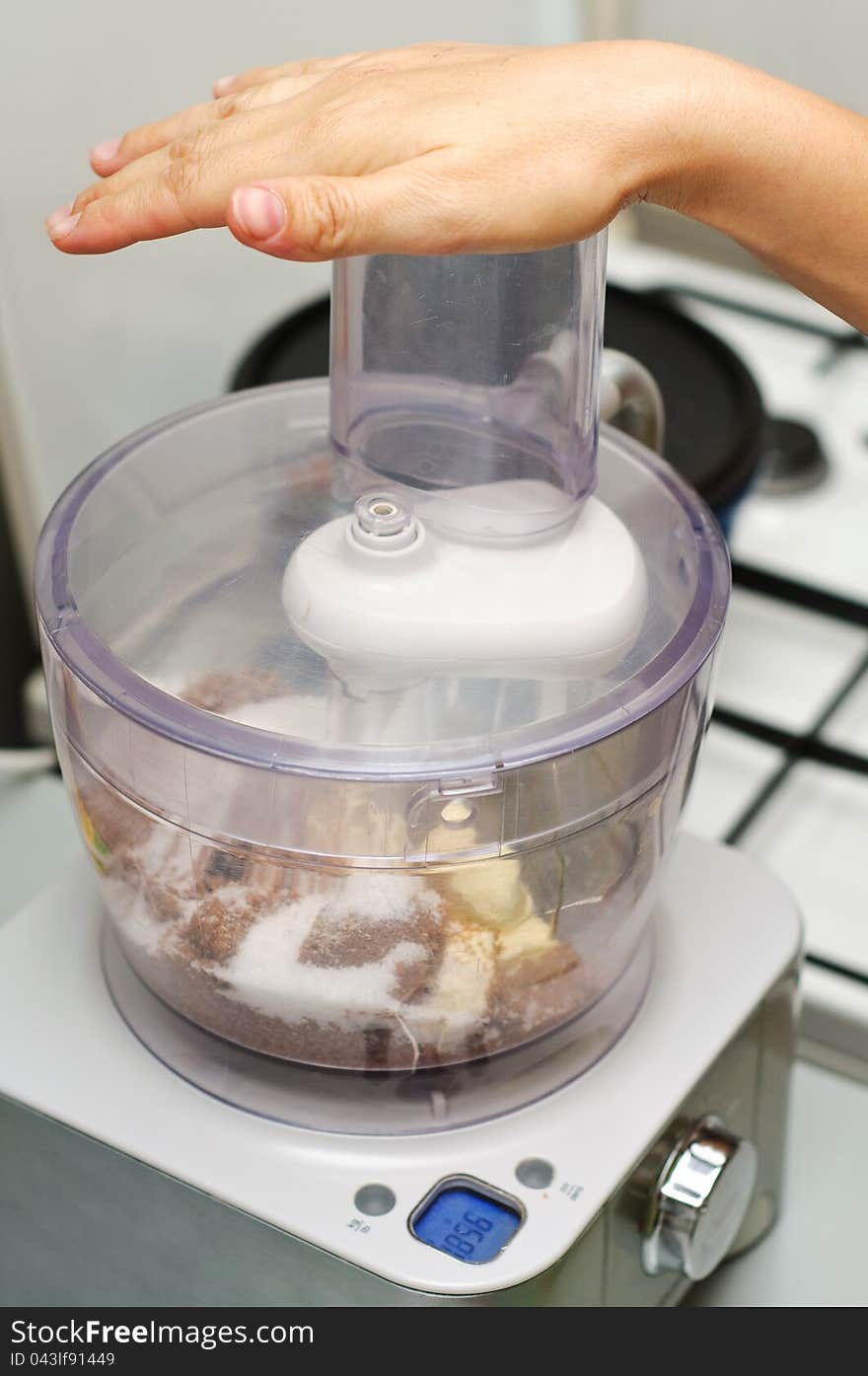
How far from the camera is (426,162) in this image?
0.46 meters

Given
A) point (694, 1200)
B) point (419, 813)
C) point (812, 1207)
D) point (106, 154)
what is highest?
point (106, 154)

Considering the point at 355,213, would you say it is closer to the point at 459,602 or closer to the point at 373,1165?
the point at 459,602

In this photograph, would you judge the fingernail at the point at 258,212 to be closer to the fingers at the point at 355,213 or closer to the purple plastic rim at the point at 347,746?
the fingers at the point at 355,213

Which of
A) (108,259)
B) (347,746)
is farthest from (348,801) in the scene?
(108,259)

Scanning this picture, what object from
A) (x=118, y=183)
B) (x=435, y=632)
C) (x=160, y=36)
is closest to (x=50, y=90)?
(x=160, y=36)

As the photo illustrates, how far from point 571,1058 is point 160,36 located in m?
0.54

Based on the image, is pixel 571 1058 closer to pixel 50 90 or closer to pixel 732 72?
pixel 732 72

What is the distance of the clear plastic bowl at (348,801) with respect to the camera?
1.65 ft

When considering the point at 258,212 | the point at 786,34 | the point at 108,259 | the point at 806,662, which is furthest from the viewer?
the point at 786,34

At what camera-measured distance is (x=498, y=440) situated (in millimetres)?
570

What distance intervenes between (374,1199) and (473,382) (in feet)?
0.94

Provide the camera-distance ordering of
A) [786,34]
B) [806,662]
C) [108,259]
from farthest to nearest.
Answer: [786,34]
[806,662]
[108,259]

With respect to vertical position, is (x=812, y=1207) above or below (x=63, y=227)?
below

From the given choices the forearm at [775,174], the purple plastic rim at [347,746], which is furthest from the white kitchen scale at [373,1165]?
the forearm at [775,174]
